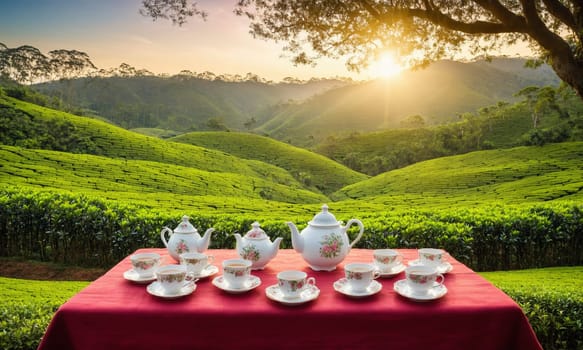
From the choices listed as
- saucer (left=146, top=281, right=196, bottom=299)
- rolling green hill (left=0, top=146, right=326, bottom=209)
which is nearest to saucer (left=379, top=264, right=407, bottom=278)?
saucer (left=146, top=281, right=196, bottom=299)

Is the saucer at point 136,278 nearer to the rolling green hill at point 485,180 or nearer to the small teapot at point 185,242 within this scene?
the small teapot at point 185,242

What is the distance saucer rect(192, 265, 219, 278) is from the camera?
2597 millimetres

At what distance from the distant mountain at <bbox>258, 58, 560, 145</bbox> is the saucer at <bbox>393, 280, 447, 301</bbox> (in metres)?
63.2

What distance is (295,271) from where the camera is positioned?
232 centimetres

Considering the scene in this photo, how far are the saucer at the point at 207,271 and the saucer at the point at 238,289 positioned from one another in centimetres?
12

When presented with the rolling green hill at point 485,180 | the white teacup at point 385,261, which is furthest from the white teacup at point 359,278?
the rolling green hill at point 485,180

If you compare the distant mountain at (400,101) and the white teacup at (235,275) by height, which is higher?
the distant mountain at (400,101)

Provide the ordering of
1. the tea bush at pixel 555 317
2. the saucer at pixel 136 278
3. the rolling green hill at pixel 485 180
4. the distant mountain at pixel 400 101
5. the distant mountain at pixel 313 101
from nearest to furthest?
1. the saucer at pixel 136 278
2. the tea bush at pixel 555 317
3. the rolling green hill at pixel 485 180
4. the distant mountain at pixel 313 101
5. the distant mountain at pixel 400 101

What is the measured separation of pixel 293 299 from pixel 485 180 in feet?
72.2

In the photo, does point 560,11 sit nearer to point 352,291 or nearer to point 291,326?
point 352,291

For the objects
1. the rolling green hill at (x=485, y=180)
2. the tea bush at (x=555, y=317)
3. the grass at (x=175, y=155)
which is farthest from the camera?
the grass at (x=175, y=155)

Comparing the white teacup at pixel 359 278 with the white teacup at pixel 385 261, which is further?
the white teacup at pixel 385 261

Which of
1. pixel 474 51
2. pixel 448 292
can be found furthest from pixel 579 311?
pixel 474 51

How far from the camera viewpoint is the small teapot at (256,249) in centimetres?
273
